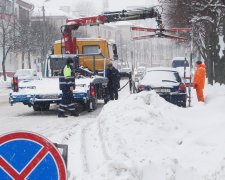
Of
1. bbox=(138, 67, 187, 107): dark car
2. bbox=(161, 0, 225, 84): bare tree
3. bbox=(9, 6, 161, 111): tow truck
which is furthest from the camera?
bbox=(161, 0, 225, 84): bare tree

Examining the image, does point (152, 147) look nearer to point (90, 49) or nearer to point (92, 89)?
point (92, 89)

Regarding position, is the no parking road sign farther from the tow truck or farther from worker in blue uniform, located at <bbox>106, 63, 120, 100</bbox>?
worker in blue uniform, located at <bbox>106, 63, 120, 100</bbox>

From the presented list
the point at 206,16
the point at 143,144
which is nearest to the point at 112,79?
the point at 206,16

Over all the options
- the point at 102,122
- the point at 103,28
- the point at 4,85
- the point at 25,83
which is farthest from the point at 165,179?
the point at 103,28

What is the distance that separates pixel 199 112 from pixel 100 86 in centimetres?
595

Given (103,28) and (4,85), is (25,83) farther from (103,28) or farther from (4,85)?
(103,28)

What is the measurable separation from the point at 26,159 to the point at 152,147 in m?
5.14

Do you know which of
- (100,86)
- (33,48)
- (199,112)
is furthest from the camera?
(33,48)

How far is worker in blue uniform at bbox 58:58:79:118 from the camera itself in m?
15.1

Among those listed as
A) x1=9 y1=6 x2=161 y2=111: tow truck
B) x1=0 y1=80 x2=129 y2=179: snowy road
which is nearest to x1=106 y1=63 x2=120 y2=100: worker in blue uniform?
x1=9 y1=6 x2=161 y2=111: tow truck

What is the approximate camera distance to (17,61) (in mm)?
75250

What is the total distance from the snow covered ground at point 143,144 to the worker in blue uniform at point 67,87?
148cm

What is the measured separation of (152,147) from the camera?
832cm

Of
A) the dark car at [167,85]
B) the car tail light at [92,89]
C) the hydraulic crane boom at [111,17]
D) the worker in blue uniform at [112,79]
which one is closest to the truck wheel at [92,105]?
the car tail light at [92,89]
